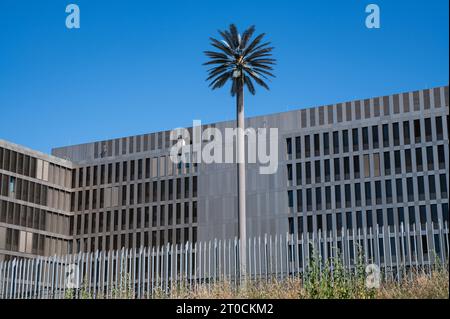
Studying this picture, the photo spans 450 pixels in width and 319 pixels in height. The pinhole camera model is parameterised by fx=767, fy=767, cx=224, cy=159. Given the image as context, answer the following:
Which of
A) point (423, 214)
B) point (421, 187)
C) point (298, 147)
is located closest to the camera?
point (423, 214)

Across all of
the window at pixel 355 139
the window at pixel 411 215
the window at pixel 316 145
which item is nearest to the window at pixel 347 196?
the window at pixel 355 139

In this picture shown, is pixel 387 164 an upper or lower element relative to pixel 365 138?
lower

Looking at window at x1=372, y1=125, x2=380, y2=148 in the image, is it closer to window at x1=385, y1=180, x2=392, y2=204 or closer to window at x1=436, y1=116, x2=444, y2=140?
window at x1=385, y1=180, x2=392, y2=204

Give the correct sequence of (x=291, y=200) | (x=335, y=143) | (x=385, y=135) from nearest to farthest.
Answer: (x=385, y=135) < (x=335, y=143) < (x=291, y=200)

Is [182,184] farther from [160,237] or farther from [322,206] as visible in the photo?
[322,206]

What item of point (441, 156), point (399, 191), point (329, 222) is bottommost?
point (329, 222)

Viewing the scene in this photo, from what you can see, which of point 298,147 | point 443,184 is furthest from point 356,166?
point 443,184

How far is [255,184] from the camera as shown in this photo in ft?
240

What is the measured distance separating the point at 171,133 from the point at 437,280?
58837mm

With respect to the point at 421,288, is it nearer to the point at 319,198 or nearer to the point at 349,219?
the point at 349,219

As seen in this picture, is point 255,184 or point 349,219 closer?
point 349,219

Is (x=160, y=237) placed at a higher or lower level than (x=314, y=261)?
higher

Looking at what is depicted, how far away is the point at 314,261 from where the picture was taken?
64.1ft

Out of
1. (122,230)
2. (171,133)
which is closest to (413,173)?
(171,133)
